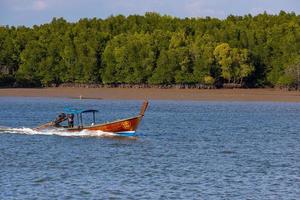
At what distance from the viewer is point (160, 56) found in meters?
136

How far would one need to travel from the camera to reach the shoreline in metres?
112

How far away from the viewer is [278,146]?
51000mm

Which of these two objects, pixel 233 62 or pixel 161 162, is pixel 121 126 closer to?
pixel 161 162

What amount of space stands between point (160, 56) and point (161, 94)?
1725 cm

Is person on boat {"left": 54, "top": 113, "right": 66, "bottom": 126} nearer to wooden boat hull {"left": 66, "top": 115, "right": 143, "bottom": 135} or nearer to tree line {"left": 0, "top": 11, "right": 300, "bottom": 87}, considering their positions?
wooden boat hull {"left": 66, "top": 115, "right": 143, "bottom": 135}

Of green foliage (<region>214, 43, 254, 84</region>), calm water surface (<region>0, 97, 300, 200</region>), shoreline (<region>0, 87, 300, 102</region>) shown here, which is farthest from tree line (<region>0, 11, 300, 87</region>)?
calm water surface (<region>0, 97, 300, 200</region>)

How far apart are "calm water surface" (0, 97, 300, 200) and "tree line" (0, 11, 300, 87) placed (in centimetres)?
5910

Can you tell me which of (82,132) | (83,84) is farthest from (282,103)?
(82,132)

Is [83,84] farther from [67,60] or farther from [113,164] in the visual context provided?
[113,164]

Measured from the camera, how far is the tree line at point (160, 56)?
132m

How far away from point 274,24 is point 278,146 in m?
101

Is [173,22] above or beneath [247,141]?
above

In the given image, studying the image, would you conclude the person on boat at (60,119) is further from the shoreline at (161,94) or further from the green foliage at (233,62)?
the green foliage at (233,62)

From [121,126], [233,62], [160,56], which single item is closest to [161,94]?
[233,62]
